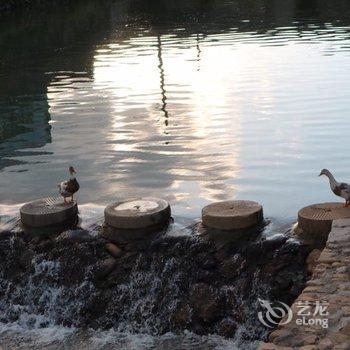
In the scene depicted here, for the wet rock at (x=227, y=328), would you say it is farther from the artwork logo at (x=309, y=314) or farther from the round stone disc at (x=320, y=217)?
the artwork logo at (x=309, y=314)

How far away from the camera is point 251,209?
9.66 metres

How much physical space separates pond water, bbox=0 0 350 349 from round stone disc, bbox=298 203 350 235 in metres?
0.98

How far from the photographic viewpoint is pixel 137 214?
32.1 feet

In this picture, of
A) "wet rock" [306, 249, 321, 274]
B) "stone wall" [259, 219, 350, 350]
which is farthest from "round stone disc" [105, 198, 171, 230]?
"stone wall" [259, 219, 350, 350]

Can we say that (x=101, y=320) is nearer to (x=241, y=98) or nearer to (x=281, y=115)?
(x=281, y=115)

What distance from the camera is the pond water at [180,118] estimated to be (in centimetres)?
1223

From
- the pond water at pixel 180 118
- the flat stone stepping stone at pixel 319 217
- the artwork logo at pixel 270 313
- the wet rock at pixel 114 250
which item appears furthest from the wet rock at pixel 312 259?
the wet rock at pixel 114 250

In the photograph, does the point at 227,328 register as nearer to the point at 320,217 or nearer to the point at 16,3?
the point at 320,217

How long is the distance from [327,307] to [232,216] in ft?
10.4

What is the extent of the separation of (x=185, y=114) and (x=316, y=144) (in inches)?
184

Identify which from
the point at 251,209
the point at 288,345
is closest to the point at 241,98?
the point at 251,209

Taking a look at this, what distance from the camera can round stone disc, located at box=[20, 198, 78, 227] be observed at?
33.3ft

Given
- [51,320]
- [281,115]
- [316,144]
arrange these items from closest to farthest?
1. [51,320]
2. [316,144]
3. [281,115]

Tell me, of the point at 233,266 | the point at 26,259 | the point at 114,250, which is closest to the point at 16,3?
the point at 26,259
